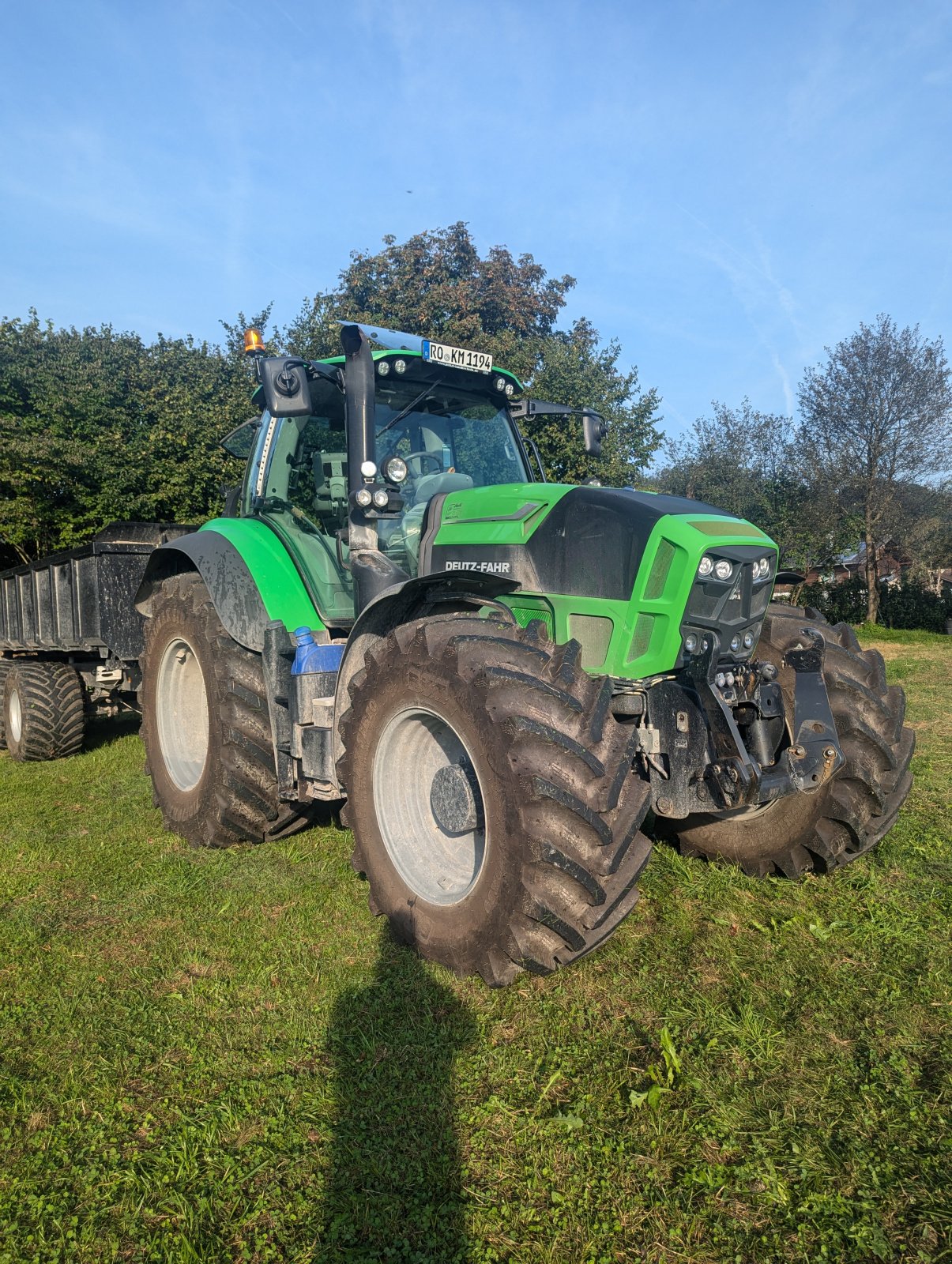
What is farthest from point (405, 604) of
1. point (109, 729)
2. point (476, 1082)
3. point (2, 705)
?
point (109, 729)

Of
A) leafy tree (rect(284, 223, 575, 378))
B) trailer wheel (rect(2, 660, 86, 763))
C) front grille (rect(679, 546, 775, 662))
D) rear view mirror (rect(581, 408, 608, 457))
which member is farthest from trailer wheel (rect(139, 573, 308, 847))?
leafy tree (rect(284, 223, 575, 378))

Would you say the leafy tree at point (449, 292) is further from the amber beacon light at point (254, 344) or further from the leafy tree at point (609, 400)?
the amber beacon light at point (254, 344)

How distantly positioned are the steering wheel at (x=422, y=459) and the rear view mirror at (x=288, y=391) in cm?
71

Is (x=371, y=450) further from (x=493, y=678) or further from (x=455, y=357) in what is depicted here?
(x=493, y=678)

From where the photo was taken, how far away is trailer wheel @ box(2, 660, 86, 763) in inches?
297

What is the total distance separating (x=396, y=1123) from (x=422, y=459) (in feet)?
10.3

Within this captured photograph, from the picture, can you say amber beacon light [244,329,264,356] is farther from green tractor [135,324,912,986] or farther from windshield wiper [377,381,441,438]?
windshield wiper [377,381,441,438]

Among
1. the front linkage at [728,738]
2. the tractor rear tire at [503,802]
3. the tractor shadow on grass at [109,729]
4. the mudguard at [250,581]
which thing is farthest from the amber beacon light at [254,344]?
the tractor shadow on grass at [109,729]

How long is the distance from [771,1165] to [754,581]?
2122 mm

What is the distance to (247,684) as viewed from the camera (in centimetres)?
454

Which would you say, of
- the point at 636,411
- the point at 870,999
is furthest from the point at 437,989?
the point at 636,411

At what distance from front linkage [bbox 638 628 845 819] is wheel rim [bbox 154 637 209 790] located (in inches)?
121

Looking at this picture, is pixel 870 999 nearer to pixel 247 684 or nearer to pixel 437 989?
pixel 437 989

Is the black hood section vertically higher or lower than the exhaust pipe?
lower
